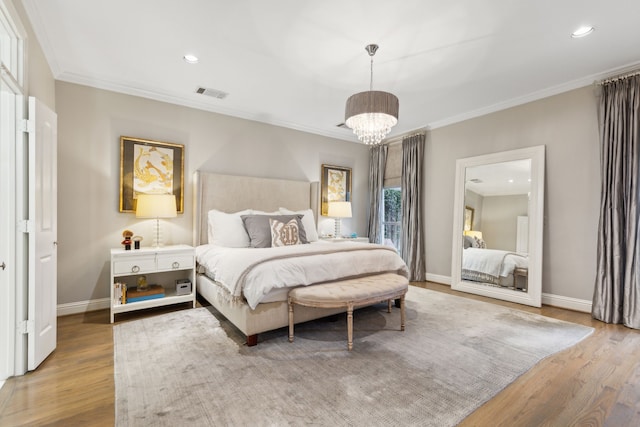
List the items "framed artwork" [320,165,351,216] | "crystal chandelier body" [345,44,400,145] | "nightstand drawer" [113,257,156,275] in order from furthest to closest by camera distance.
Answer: "framed artwork" [320,165,351,216] → "nightstand drawer" [113,257,156,275] → "crystal chandelier body" [345,44,400,145]

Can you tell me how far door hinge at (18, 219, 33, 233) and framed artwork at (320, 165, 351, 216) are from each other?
3.94 metres

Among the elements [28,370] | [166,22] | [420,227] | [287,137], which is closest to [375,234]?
[420,227]

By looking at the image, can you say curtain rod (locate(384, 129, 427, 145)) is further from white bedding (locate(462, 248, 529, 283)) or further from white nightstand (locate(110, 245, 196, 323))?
white nightstand (locate(110, 245, 196, 323))

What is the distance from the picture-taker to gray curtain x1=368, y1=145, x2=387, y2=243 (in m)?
5.82

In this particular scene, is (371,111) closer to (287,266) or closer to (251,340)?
(287,266)

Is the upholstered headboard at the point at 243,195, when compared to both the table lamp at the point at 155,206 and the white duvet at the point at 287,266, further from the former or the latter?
the white duvet at the point at 287,266

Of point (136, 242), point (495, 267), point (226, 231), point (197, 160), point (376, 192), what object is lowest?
point (495, 267)

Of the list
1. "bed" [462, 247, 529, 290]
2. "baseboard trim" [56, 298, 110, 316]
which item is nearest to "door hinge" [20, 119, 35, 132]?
"baseboard trim" [56, 298, 110, 316]

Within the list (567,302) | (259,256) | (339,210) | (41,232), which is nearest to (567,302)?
(567,302)

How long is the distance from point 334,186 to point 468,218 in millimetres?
2336

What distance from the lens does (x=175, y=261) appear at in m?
3.41

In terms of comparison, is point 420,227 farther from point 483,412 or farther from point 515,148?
point 483,412

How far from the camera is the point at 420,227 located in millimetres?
5117

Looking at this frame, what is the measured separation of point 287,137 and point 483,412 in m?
4.37
